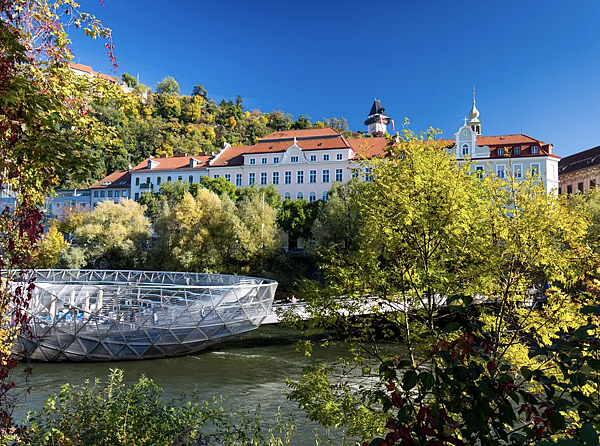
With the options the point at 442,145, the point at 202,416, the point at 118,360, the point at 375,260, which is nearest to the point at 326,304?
the point at 375,260

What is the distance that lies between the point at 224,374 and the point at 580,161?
67.6 metres

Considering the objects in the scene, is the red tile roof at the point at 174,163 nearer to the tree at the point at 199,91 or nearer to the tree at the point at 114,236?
the tree at the point at 114,236

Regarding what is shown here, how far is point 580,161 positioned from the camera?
68.1 meters

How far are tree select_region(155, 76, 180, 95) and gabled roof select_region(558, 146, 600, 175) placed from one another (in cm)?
11906

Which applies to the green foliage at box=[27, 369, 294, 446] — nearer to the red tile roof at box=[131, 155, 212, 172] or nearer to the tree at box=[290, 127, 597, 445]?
the tree at box=[290, 127, 597, 445]

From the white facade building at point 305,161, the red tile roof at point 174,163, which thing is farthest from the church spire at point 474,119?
the red tile roof at point 174,163

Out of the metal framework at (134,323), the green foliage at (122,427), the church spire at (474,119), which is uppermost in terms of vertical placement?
the church spire at (474,119)

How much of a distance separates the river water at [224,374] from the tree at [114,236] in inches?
887

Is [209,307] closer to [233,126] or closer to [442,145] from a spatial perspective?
[442,145]

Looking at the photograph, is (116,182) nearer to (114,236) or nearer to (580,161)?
(114,236)

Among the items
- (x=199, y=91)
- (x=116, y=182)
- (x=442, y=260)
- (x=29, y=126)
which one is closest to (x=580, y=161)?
(x=442, y=260)

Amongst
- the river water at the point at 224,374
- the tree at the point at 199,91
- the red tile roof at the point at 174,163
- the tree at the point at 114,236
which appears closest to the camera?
the river water at the point at 224,374

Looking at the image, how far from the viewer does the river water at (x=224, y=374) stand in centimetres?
1529

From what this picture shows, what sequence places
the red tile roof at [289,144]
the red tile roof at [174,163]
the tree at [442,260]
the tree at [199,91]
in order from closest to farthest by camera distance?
the tree at [442,260], the red tile roof at [289,144], the red tile roof at [174,163], the tree at [199,91]
